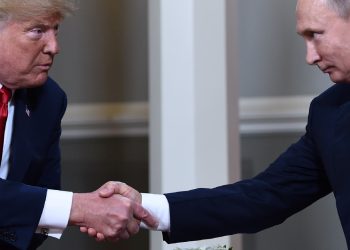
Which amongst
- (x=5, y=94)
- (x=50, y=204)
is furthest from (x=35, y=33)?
(x=50, y=204)

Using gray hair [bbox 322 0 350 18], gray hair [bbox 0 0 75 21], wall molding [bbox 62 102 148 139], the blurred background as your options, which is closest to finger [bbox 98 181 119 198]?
gray hair [bbox 0 0 75 21]

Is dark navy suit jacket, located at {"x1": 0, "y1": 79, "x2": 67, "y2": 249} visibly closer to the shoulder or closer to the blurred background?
the shoulder

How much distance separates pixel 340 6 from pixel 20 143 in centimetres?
111

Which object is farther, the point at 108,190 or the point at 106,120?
the point at 106,120

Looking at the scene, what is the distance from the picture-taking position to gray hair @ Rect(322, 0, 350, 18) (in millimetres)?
2898

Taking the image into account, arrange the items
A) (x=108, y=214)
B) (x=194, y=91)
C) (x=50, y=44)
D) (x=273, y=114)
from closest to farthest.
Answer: (x=50, y=44) < (x=108, y=214) < (x=194, y=91) < (x=273, y=114)

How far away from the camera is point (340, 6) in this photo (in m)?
2.91

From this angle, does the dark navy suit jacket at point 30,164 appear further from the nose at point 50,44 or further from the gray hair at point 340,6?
the gray hair at point 340,6

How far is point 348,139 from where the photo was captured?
→ 3.09 metres

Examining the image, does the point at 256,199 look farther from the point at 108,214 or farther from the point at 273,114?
the point at 273,114

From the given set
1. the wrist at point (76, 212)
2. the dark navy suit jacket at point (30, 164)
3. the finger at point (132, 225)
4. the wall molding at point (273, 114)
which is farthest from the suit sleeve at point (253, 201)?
the wall molding at point (273, 114)

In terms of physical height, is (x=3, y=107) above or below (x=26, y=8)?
below

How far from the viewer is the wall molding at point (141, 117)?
4.77 meters

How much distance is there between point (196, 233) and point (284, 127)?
5.02 ft
